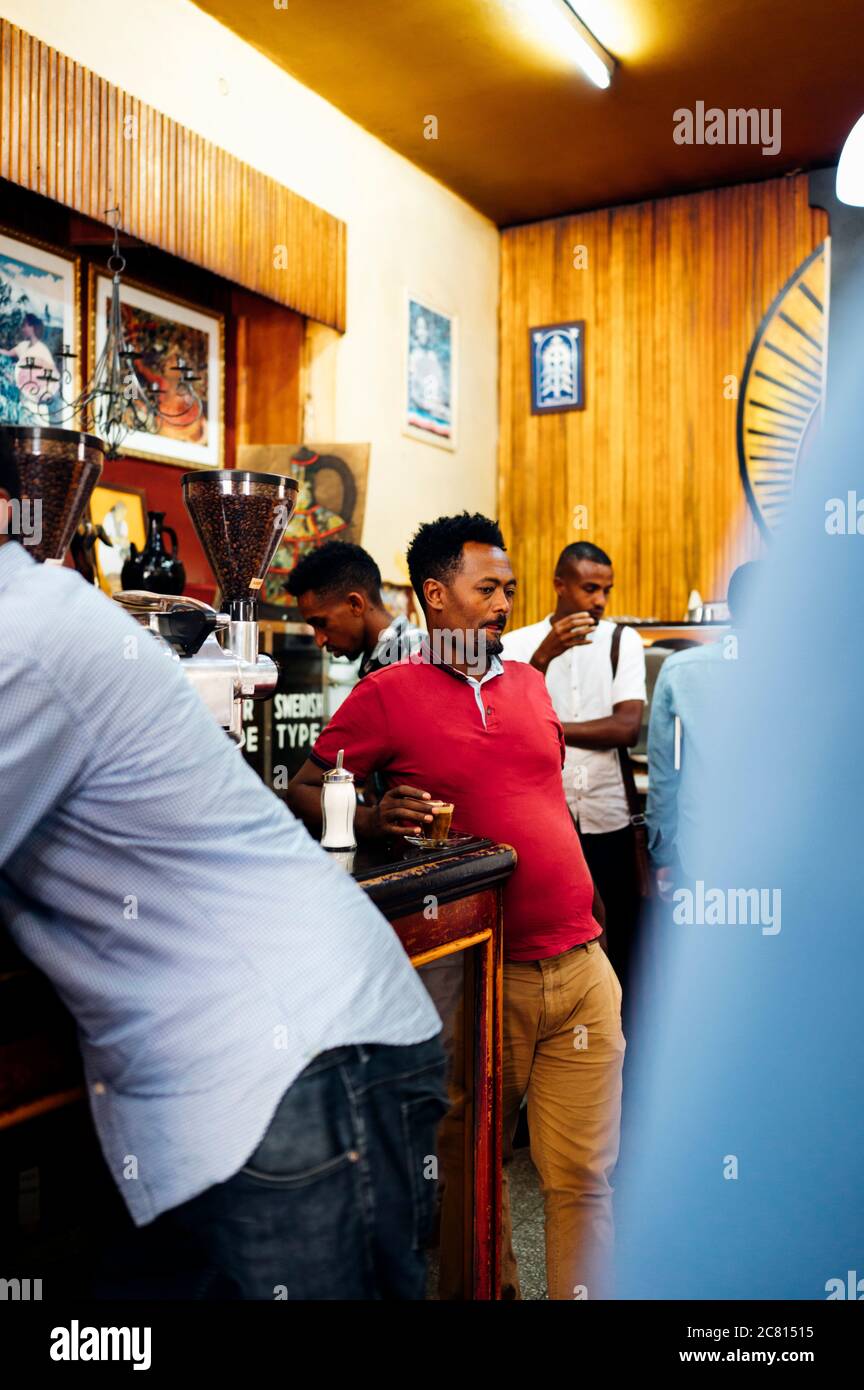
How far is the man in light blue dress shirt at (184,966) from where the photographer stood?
112cm

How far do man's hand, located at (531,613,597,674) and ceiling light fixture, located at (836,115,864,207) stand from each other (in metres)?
1.51

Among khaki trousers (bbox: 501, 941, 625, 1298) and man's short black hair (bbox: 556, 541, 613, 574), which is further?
man's short black hair (bbox: 556, 541, 613, 574)

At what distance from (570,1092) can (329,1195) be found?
109 cm

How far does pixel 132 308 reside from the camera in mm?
4250

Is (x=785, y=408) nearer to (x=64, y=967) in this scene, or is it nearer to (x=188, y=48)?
(x=188, y=48)

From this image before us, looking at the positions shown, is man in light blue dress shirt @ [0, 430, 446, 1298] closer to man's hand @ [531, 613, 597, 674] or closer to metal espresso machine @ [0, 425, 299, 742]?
metal espresso machine @ [0, 425, 299, 742]

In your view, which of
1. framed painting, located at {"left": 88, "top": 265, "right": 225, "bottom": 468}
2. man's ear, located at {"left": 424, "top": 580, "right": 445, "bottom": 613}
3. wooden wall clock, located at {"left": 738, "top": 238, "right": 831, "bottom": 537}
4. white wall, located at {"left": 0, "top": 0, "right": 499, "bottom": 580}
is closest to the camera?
man's ear, located at {"left": 424, "top": 580, "right": 445, "bottom": 613}

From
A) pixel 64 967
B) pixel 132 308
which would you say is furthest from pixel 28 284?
pixel 64 967

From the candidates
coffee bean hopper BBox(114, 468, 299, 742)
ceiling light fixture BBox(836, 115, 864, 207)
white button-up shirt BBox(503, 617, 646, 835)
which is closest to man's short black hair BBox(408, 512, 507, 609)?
coffee bean hopper BBox(114, 468, 299, 742)

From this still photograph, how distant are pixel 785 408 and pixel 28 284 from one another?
11.7ft

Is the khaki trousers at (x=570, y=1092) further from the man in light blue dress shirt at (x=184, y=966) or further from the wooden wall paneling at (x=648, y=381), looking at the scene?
the wooden wall paneling at (x=648, y=381)

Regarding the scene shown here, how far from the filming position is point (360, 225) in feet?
16.8

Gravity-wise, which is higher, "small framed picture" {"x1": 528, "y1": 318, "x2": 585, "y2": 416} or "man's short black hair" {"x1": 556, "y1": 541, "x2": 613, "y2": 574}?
"small framed picture" {"x1": 528, "y1": 318, "x2": 585, "y2": 416}

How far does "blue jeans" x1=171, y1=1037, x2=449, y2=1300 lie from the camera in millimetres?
1155
